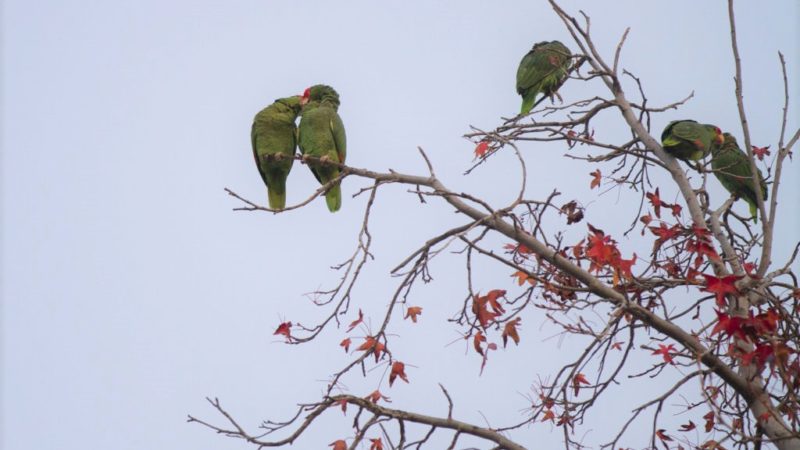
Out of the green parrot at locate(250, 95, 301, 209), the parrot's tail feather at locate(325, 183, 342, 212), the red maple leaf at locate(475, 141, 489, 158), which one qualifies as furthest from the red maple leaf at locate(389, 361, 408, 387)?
the green parrot at locate(250, 95, 301, 209)

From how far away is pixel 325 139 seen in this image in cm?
616

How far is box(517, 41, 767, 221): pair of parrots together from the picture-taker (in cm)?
548

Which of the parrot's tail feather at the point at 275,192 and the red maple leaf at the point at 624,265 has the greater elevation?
the parrot's tail feather at the point at 275,192

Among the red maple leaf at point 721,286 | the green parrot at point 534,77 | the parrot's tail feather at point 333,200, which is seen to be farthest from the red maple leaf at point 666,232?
the green parrot at point 534,77

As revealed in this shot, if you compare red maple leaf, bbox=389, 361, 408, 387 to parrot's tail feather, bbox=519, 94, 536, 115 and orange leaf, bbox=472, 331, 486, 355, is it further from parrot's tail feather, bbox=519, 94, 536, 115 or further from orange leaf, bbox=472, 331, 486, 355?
parrot's tail feather, bbox=519, 94, 536, 115

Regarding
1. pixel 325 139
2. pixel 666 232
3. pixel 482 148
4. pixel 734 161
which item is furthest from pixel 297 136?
pixel 734 161

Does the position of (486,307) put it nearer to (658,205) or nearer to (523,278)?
(523,278)

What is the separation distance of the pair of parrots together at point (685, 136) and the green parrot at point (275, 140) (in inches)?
88.1

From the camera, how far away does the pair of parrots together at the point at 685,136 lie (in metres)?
5.48

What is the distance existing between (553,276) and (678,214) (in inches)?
44.1

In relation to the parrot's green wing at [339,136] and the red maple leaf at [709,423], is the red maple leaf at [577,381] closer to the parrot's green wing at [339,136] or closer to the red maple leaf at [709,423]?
the red maple leaf at [709,423]

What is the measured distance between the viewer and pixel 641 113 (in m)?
4.41

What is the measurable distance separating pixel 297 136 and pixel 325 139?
0.43 m

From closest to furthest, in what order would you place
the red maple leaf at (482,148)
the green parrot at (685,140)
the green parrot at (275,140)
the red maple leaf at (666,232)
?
the red maple leaf at (666,232), the red maple leaf at (482,148), the green parrot at (685,140), the green parrot at (275,140)
